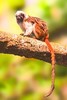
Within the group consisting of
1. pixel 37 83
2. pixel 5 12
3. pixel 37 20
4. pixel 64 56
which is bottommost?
pixel 37 83

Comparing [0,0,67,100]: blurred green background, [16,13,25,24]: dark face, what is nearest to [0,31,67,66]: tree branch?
[16,13,25,24]: dark face

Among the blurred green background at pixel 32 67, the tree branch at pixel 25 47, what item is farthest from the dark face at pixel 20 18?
the blurred green background at pixel 32 67

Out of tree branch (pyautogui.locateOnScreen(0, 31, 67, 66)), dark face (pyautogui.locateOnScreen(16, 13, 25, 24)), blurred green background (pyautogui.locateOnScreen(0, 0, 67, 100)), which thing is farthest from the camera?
blurred green background (pyautogui.locateOnScreen(0, 0, 67, 100))

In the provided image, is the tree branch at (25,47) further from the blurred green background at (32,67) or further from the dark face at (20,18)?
the blurred green background at (32,67)

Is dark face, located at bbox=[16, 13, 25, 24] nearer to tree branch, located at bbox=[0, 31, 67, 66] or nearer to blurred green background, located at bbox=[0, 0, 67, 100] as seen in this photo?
tree branch, located at bbox=[0, 31, 67, 66]

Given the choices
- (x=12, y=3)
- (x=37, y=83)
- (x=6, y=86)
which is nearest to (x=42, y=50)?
(x=6, y=86)

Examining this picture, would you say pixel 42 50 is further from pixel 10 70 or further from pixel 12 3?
pixel 12 3
